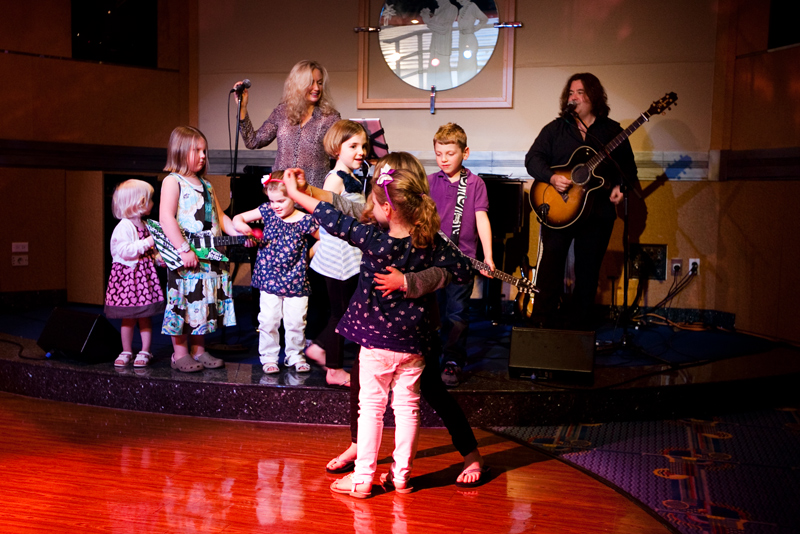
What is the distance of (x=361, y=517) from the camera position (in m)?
2.37

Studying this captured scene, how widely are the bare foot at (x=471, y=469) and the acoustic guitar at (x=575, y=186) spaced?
5.76ft

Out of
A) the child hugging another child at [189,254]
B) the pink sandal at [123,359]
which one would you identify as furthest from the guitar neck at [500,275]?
the pink sandal at [123,359]

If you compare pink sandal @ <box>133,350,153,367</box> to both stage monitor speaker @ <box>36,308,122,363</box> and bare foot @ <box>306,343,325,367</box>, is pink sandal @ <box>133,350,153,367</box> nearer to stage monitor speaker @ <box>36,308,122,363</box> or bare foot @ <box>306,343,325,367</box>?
stage monitor speaker @ <box>36,308,122,363</box>

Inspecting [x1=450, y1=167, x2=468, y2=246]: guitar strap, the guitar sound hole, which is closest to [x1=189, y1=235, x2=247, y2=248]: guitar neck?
[x1=450, y1=167, x2=468, y2=246]: guitar strap

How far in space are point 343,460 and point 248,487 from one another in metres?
0.38

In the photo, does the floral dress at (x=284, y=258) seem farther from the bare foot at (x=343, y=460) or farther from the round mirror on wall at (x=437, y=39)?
the round mirror on wall at (x=437, y=39)

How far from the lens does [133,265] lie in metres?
3.52

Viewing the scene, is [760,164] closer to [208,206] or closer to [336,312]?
[336,312]

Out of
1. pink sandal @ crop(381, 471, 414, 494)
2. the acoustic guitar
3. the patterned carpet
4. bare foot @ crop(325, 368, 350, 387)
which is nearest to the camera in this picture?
the patterned carpet

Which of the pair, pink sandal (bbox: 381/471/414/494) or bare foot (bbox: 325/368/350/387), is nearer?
pink sandal (bbox: 381/471/414/494)

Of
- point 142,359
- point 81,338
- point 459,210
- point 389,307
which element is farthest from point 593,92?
point 81,338

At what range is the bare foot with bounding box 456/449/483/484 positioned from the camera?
2648 mm

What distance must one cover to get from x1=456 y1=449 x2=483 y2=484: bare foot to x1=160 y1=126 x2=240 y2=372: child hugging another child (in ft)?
4.66

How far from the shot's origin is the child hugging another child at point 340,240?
3096mm
